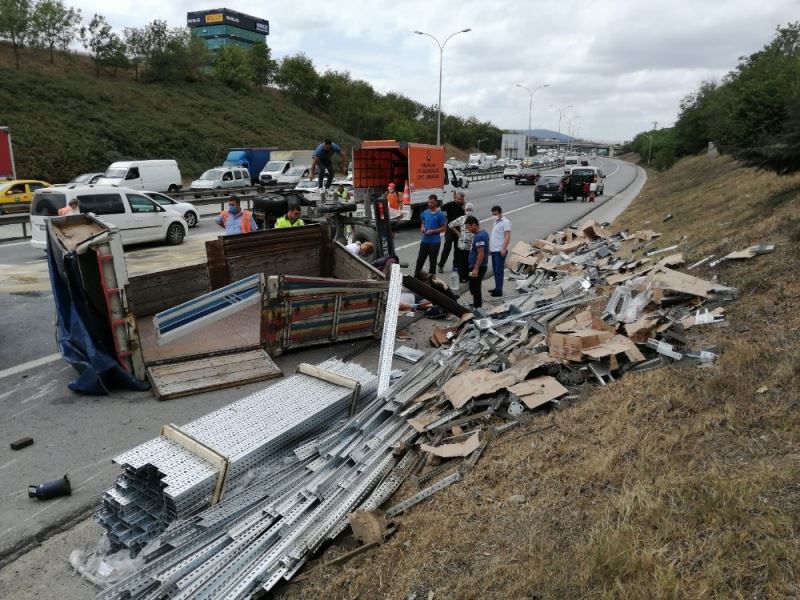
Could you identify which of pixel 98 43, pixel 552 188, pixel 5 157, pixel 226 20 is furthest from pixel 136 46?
pixel 226 20

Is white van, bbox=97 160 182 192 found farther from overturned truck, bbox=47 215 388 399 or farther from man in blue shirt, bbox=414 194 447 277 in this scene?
overturned truck, bbox=47 215 388 399

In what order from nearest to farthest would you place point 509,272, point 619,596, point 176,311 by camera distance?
point 619,596 → point 176,311 → point 509,272

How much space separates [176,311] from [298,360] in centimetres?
168

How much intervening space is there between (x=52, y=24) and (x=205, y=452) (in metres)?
56.9

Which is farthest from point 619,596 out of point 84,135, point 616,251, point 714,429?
point 84,135

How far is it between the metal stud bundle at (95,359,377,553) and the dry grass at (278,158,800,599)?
961mm

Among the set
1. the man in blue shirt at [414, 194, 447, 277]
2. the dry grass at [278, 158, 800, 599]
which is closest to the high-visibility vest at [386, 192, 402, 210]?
the man in blue shirt at [414, 194, 447, 277]

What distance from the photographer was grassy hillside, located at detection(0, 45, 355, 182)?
35844mm

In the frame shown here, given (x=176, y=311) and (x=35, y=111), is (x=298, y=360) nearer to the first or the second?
(x=176, y=311)

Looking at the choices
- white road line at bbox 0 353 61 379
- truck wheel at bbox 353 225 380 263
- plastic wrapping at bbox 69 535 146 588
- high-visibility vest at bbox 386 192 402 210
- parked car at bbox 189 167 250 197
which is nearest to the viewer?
plastic wrapping at bbox 69 535 146 588

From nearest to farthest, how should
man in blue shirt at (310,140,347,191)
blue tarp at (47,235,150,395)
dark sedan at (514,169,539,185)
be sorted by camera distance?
blue tarp at (47,235,150,395)
man in blue shirt at (310,140,347,191)
dark sedan at (514,169,539,185)

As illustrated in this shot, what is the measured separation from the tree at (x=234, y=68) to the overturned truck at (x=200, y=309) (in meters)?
62.9

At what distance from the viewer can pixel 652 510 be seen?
3.49 meters

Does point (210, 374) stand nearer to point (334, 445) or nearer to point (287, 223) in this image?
point (334, 445)
